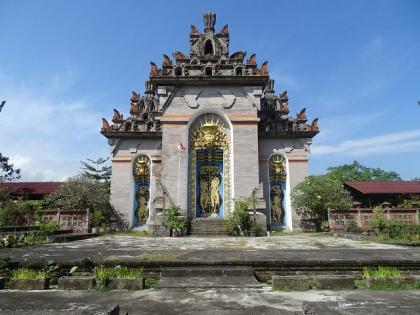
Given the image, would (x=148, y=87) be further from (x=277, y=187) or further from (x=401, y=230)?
(x=401, y=230)

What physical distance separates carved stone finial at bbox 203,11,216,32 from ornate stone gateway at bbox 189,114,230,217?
875 centimetres

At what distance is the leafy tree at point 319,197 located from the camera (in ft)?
66.4

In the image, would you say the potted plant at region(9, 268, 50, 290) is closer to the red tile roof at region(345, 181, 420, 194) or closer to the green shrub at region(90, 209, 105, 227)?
the green shrub at region(90, 209, 105, 227)

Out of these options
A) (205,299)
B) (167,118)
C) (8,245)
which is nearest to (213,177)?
(167,118)

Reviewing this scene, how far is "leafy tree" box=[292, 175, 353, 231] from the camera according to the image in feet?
66.4

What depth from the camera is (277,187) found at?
23281 mm

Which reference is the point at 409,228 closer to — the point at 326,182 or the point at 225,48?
the point at 326,182

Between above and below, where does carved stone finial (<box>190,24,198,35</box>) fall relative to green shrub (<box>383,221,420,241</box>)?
above

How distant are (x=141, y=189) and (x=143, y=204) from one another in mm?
1158

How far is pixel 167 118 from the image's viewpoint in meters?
21.7

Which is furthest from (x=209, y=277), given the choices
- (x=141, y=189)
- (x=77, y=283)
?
(x=141, y=189)

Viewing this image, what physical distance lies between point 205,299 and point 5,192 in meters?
25.5

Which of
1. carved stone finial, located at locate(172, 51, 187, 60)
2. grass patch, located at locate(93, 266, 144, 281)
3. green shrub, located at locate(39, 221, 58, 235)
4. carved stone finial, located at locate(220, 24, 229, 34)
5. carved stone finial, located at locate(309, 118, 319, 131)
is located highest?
carved stone finial, located at locate(220, 24, 229, 34)

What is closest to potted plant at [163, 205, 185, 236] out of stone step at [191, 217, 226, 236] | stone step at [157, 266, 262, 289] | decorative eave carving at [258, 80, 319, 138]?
stone step at [191, 217, 226, 236]
